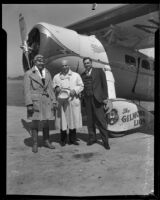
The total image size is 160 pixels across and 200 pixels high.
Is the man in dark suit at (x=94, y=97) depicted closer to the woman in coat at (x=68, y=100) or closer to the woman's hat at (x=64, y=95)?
the woman in coat at (x=68, y=100)

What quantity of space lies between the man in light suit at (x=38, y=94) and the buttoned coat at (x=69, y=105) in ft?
0.89

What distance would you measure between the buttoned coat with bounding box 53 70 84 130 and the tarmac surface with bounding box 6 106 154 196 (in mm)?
372

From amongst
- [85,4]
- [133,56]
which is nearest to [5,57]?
[85,4]

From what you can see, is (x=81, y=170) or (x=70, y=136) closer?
(x=81, y=170)

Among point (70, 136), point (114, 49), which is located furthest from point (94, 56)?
point (70, 136)

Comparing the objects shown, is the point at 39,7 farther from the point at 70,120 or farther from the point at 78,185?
the point at 78,185

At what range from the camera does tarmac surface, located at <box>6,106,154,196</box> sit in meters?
2.81

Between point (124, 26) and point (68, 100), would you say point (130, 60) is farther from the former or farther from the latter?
point (68, 100)

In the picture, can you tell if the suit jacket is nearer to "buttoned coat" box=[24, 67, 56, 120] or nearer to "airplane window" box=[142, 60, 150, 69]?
"buttoned coat" box=[24, 67, 56, 120]

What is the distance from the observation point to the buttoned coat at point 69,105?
12.9ft

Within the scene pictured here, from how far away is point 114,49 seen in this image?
617 cm

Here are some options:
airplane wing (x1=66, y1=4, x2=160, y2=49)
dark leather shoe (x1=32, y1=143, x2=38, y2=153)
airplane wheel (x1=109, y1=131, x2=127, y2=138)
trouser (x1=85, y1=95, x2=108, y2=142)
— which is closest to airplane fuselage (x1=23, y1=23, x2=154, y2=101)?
airplane wing (x1=66, y1=4, x2=160, y2=49)

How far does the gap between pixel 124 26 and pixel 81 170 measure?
3.95 meters

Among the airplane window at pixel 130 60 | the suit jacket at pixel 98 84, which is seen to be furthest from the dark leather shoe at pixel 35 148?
the airplane window at pixel 130 60
